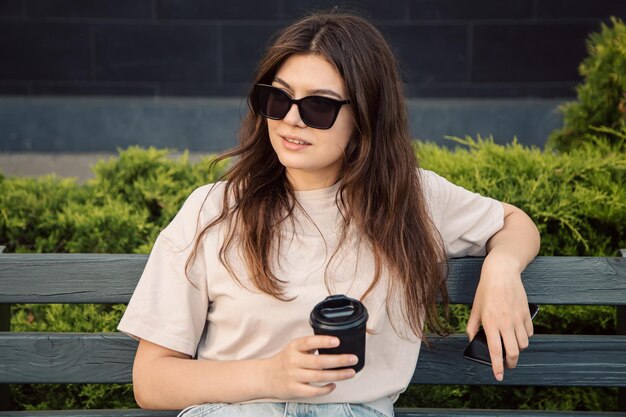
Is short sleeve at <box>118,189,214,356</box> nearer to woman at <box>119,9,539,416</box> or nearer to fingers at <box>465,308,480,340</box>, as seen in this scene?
woman at <box>119,9,539,416</box>

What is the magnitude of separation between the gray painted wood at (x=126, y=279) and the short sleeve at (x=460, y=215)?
68 millimetres

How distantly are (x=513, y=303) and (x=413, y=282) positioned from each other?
249 millimetres

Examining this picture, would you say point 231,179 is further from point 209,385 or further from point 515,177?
point 515,177

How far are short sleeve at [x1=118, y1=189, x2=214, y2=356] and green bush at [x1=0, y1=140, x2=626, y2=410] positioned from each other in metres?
0.87

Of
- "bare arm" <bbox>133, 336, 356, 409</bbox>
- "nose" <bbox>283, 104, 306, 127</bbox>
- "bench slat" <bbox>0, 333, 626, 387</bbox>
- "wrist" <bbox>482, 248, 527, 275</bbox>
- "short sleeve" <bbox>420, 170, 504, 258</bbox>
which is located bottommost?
"bench slat" <bbox>0, 333, 626, 387</bbox>

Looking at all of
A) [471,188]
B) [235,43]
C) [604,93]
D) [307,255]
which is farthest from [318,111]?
[235,43]

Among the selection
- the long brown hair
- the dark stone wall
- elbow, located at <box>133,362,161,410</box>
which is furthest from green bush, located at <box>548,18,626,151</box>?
the dark stone wall

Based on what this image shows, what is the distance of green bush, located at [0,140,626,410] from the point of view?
2930mm

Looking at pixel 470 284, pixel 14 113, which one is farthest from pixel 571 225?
pixel 14 113

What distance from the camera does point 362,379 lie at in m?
2.15

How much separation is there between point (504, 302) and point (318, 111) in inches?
24.3

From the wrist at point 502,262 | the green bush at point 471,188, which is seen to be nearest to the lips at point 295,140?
the wrist at point 502,262

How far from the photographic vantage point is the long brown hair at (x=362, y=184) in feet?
6.85

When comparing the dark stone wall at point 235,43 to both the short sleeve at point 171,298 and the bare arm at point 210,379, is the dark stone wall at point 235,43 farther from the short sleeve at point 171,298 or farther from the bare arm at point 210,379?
the bare arm at point 210,379
